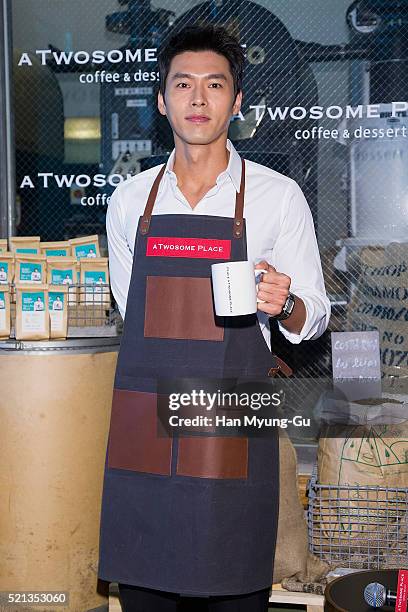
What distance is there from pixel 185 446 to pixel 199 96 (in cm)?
87

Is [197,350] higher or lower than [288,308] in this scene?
lower

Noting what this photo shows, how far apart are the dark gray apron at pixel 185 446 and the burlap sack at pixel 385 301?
1.40 meters

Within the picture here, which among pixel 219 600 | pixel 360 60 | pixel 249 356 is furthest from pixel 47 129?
pixel 219 600

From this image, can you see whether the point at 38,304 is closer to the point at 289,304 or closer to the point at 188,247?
the point at 188,247

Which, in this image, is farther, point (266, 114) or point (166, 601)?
point (266, 114)

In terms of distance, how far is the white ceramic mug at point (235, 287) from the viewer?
78.2 inches

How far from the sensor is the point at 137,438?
235 centimetres

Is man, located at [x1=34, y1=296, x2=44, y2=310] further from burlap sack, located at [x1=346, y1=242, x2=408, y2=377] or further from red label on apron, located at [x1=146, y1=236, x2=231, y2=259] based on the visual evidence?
burlap sack, located at [x1=346, y1=242, x2=408, y2=377]

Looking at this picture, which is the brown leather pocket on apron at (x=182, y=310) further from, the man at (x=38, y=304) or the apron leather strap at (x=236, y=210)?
the man at (x=38, y=304)

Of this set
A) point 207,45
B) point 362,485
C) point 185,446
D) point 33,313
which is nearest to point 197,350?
point 185,446

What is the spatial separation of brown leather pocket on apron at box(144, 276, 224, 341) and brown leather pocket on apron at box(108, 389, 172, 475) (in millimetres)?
175

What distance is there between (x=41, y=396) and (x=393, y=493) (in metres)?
1.20

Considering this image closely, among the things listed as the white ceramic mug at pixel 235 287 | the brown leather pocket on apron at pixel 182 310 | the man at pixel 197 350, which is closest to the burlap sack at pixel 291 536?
the man at pixel 197 350

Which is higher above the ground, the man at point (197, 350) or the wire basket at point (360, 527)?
the man at point (197, 350)
